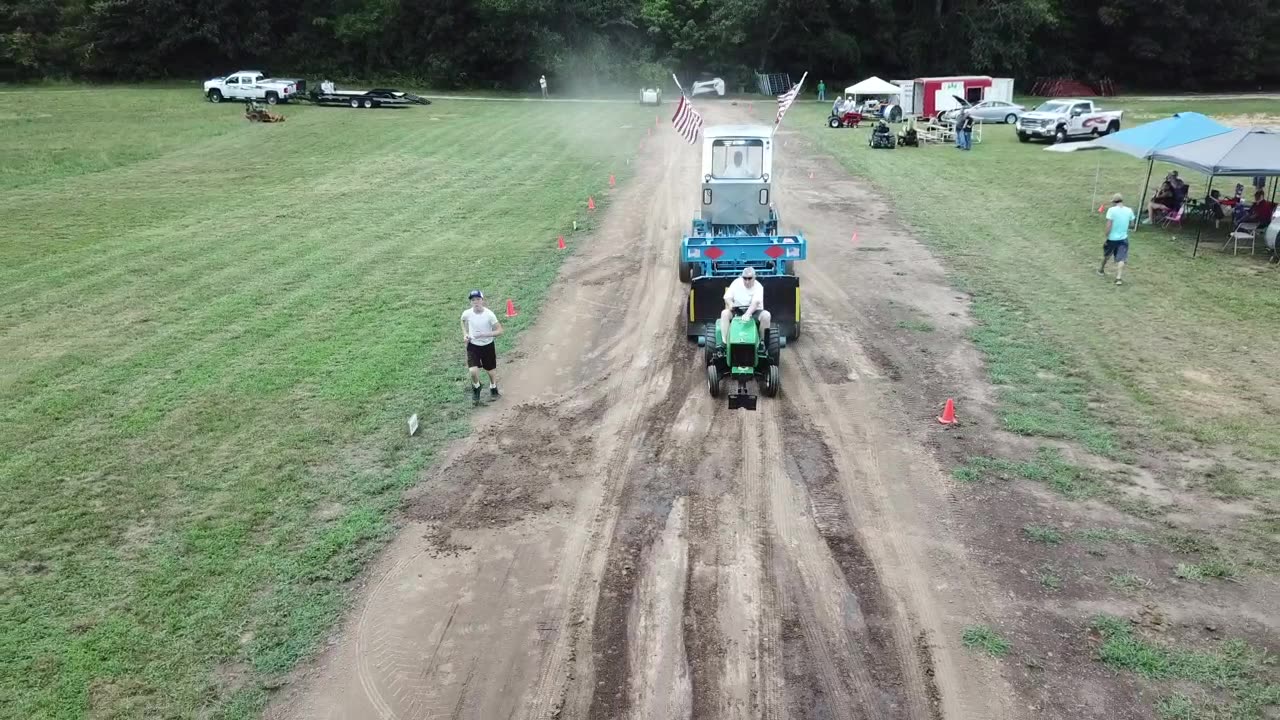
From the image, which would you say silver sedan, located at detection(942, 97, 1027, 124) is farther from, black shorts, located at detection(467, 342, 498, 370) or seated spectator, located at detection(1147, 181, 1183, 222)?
black shorts, located at detection(467, 342, 498, 370)

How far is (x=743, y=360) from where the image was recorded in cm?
1123

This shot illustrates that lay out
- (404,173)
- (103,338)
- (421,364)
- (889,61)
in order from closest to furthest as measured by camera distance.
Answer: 1. (421,364)
2. (103,338)
3. (404,173)
4. (889,61)

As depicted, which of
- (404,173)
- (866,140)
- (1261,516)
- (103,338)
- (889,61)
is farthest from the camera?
(889,61)

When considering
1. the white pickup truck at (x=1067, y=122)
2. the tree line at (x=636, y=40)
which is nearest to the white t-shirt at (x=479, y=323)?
the white pickup truck at (x=1067, y=122)

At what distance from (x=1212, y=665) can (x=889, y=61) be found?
6316 cm

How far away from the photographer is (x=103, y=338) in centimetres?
1362

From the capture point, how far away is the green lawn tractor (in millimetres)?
11047

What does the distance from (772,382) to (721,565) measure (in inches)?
153

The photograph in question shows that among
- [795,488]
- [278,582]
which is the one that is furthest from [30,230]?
[795,488]

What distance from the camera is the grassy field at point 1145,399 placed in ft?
22.5

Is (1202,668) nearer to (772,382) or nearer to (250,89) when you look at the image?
(772,382)

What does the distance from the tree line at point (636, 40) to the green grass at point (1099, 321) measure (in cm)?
3815

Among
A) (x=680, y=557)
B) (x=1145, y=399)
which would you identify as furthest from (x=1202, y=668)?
(x=1145, y=399)

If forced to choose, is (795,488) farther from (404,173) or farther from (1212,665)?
(404,173)
